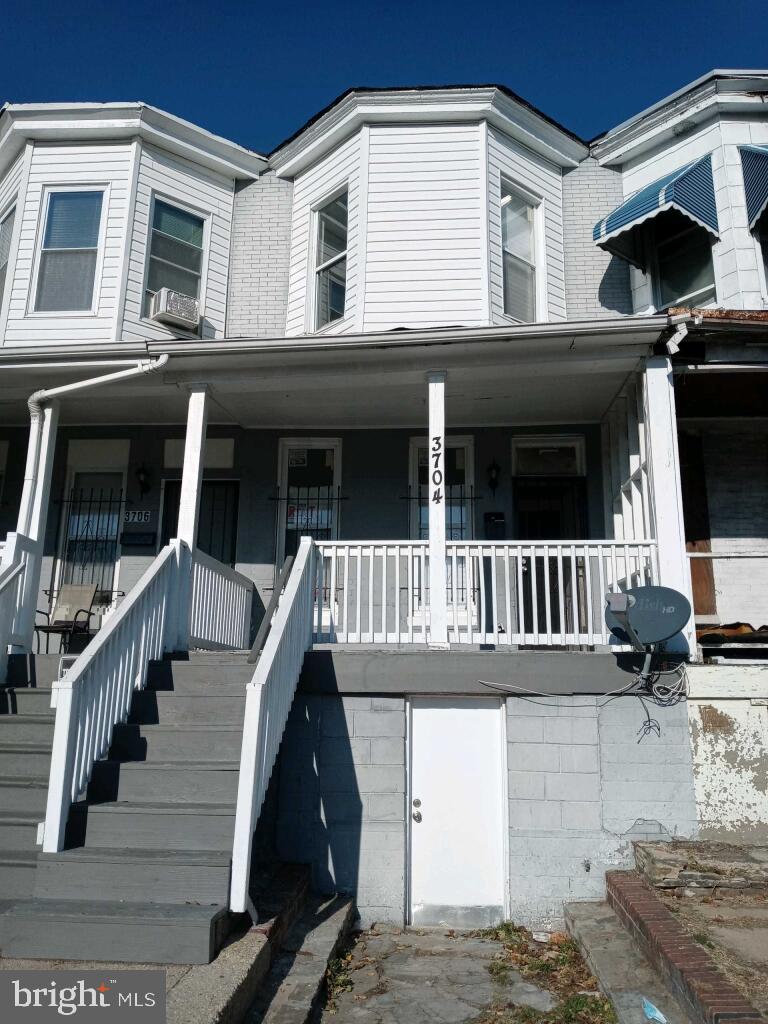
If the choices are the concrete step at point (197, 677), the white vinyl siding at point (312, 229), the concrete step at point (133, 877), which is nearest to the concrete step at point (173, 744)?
the concrete step at point (197, 677)

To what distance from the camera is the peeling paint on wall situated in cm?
581

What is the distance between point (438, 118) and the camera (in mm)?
9438

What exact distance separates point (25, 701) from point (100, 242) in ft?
18.8

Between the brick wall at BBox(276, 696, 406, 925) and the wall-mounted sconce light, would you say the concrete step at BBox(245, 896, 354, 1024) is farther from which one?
the wall-mounted sconce light

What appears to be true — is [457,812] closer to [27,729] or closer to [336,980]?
[336,980]

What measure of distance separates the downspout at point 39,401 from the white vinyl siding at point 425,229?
2.63 m

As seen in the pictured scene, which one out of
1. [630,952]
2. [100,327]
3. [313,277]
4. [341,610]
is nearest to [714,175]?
[313,277]

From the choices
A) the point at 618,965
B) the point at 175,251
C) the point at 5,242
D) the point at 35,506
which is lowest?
the point at 618,965

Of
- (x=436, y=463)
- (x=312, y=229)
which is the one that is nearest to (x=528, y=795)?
(x=436, y=463)

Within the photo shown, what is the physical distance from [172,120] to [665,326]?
22.1 ft

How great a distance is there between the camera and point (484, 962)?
521cm

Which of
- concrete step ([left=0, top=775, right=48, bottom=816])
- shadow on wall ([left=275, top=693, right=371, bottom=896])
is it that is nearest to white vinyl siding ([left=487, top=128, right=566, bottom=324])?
shadow on wall ([left=275, top=693, right=371, bottom=896])

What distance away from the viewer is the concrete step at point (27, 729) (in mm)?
5578

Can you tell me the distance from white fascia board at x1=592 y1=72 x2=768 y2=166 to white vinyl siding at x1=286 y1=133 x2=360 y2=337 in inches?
128
